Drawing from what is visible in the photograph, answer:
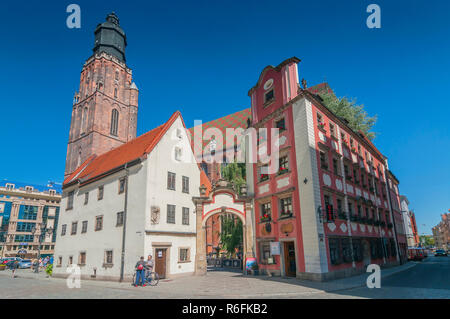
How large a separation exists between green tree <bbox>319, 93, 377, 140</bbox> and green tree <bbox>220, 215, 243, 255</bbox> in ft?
57.1

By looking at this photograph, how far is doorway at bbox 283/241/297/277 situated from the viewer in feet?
66.2

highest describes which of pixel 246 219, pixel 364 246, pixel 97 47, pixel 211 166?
pixel 97 47

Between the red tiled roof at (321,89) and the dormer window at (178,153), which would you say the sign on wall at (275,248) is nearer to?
the dormer window at (178,153)

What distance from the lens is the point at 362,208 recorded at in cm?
2556

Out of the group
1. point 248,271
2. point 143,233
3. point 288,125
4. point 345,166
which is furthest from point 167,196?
point 345,166

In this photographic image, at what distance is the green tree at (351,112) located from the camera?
1323 inches

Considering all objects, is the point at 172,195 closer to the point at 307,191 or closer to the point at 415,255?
the point at 307,191

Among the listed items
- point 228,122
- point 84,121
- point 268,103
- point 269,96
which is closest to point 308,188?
point 268,103

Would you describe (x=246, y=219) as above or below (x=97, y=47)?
below

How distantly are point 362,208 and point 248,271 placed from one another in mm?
12009

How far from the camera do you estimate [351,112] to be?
34750 mm
